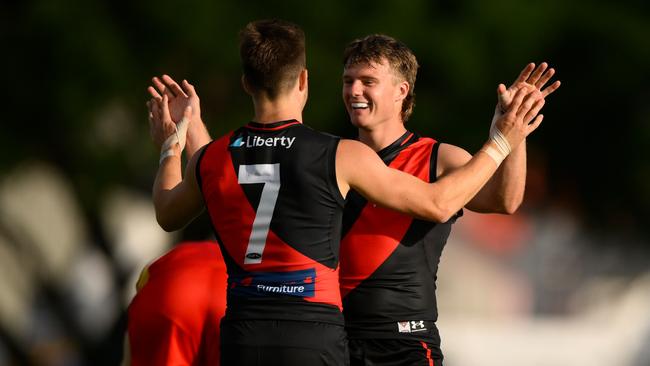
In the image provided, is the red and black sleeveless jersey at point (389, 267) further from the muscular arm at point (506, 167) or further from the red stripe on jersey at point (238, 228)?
the red stripe on jersey at point (238, 228)

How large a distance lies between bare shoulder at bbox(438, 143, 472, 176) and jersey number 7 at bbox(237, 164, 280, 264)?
3.34ft

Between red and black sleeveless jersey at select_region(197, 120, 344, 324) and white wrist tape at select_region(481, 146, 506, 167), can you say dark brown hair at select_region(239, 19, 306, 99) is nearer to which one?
red and black sleeveless jersey at select_region(197, 120, 344, 324)

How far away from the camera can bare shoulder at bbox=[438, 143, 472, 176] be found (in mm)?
6391

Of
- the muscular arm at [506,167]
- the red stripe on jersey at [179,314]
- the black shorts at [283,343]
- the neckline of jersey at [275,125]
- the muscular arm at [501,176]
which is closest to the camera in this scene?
the black shorts at [283,343]

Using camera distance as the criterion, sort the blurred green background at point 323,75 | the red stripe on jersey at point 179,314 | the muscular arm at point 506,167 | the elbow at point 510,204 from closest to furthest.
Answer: the muscular arm at point 506,167
the elbow at point 510,204
the red stripe on jersey at point 179,314
the blurred green background at point 323,75

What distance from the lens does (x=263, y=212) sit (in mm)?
5746

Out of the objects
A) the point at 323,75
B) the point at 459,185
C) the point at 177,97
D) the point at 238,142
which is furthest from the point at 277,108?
the point at 323,75

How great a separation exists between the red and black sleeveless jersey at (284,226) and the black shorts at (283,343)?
0.04 m

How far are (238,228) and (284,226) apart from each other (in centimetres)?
21

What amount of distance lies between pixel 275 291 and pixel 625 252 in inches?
550

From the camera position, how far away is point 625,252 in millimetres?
18938

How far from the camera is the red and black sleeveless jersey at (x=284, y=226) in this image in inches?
225

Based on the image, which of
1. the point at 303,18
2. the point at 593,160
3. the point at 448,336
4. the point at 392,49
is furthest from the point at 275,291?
the point at 448,336

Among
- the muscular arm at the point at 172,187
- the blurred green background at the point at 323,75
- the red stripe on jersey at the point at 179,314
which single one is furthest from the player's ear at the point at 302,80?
the blurred green background at the point at 323,75
